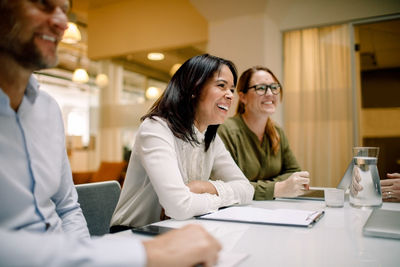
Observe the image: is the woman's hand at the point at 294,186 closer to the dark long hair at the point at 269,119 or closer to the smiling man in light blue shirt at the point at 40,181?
the dark long hair at the point at 269,119

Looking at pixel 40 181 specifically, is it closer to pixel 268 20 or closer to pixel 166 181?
pixel 166 181

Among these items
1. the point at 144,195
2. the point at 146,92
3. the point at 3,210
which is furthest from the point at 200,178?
the point at 146,92

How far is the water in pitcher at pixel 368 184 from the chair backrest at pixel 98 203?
105 cm

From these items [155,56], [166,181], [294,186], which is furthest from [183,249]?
[155,56]

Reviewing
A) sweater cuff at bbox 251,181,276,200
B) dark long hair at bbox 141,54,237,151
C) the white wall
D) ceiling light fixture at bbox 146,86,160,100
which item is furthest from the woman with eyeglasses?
ceiling light fixture at bbox 146,86,160,100

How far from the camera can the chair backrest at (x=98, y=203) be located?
4.57 ft

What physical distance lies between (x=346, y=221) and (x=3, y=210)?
3.30 ft

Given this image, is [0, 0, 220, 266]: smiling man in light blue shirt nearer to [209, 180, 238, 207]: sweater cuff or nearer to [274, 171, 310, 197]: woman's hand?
[209, 180, 238, 207]: sweater cuff

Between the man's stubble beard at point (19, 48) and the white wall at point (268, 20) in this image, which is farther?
the white wall at point (268, 20)

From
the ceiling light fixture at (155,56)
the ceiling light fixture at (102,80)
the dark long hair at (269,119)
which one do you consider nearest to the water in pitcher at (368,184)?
the dark long hair at (269,119)

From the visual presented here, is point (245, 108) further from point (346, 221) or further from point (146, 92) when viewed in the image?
point (146, 92)

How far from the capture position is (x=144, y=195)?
140cm

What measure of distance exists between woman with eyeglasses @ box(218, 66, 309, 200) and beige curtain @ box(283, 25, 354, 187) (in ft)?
6.79

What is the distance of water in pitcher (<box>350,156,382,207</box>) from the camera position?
1.33m
